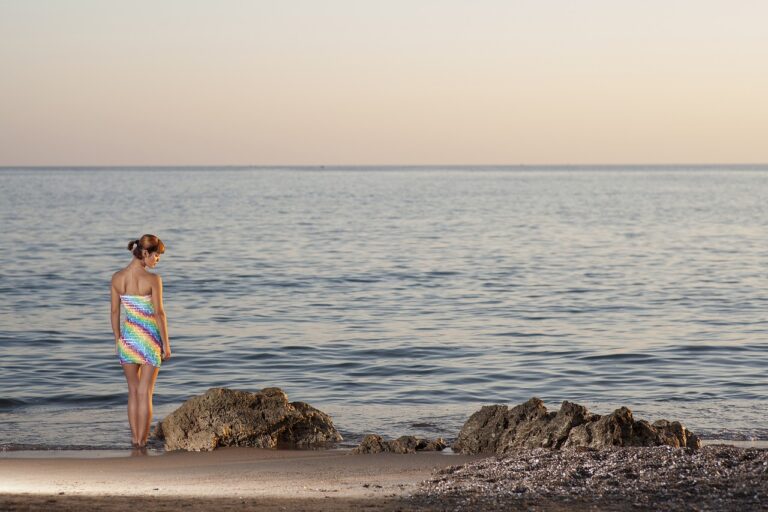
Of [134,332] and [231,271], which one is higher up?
[134,332]

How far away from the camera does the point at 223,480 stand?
825 cm

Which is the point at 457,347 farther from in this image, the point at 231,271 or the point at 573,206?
the point at 573,206

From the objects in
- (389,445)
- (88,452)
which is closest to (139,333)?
(88,452)

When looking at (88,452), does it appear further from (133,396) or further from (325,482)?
(325,482)

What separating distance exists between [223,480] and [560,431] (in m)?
2.75

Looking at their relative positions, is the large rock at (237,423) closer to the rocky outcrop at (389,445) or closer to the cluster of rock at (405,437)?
the cluster of rock at (405,437)

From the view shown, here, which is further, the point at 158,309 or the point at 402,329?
the point at 402,329

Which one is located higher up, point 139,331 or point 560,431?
point 139,331

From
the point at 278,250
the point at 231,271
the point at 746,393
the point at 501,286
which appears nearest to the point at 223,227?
the point at 278,250

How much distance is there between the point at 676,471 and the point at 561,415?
178cm

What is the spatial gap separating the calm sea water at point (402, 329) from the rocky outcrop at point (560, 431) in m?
1.57

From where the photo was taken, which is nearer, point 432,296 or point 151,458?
point 151,458

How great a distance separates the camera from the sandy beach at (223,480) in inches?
287

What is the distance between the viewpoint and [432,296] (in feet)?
79.9
